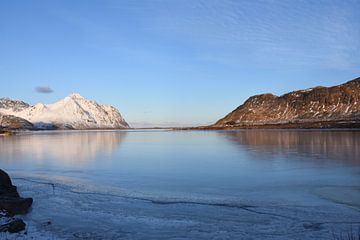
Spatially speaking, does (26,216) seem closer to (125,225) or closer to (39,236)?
(39,236)

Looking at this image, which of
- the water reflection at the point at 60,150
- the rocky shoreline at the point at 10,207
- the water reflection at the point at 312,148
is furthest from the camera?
the water reflection at the point at 60,150

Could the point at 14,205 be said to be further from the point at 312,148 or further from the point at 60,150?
the point at 60,150

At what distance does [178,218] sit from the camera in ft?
34.6

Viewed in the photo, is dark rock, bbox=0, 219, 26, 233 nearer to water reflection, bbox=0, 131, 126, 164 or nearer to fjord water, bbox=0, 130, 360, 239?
fjord water, bbox=0, 130, 360, 239

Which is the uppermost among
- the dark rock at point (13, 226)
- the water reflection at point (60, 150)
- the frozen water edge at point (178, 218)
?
the water reflection at point (60, 150)

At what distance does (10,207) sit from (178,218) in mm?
5121

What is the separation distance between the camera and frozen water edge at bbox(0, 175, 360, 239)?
9109mm

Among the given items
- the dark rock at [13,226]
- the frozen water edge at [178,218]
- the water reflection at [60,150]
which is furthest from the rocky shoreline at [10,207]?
the water reflection at [60,150]

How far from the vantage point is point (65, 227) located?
9.92 m

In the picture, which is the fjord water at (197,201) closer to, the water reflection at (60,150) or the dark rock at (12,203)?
the dark rock at (12,203)

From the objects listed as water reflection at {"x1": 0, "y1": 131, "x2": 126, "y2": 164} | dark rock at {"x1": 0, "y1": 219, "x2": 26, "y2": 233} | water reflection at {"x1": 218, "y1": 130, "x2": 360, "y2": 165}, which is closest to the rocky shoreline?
dark rock at {"x1": 0, "y1": 219, "x2": 26, "y2": 233}

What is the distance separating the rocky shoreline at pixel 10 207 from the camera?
9.21m

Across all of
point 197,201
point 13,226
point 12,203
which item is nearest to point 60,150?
point 12,203

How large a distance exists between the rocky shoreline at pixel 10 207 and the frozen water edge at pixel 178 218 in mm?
332
